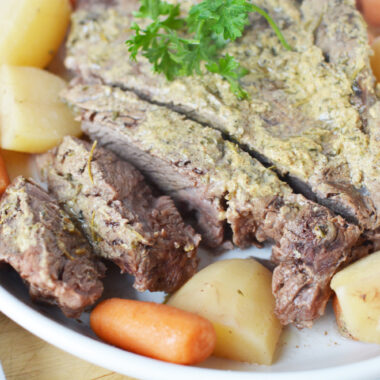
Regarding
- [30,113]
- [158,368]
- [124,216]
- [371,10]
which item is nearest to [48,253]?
[124,216]

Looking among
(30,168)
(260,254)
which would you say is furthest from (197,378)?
(30,168)

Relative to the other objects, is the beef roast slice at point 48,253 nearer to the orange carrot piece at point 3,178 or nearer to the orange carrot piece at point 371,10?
the orange carrot piece at point 3,178

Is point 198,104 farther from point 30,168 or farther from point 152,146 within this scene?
point 30,168

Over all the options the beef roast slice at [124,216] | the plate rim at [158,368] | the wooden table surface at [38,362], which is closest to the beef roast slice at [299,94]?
the beef roast slice at [124,216]

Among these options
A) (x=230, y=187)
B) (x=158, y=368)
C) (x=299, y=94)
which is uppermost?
(x=299, y=94)

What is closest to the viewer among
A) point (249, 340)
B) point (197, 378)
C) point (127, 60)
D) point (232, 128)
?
point (197, 378)

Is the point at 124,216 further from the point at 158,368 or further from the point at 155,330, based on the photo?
the point at 158,368

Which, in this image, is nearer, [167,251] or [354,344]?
[354,344]
